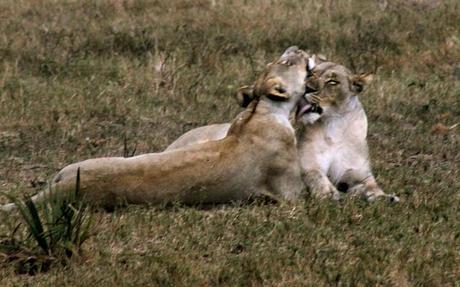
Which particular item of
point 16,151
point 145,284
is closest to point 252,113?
point 145,284

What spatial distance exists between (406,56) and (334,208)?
5506 mm

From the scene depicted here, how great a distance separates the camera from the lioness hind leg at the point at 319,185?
6995 millimetres

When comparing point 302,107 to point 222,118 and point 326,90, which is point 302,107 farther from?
point 222,118

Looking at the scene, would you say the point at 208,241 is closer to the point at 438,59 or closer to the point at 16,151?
the point at 16,151

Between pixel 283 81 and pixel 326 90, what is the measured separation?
0.34 metres

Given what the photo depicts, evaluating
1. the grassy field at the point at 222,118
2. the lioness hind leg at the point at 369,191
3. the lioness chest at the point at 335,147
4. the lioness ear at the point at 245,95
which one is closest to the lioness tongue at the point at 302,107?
the lioness chest at the point at 335,147

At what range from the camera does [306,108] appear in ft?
24.2

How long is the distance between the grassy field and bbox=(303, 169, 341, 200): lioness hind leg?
0.11 metres

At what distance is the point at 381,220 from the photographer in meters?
6.66

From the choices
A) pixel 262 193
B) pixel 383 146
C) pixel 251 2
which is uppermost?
pixel 262 193

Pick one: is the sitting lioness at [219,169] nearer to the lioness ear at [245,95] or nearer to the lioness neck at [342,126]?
the lioness ear at [245,95]

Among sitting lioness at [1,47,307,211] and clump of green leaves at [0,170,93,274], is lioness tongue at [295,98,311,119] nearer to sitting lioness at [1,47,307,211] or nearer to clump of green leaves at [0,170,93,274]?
sitting lioness at [1,47,307,211]

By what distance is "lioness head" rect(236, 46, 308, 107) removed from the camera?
23.7 ft

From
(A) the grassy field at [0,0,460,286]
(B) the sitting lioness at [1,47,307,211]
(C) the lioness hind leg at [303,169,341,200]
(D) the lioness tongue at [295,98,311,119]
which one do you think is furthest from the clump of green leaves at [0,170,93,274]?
(D) the lioness tongue at [295,98,311,119]
